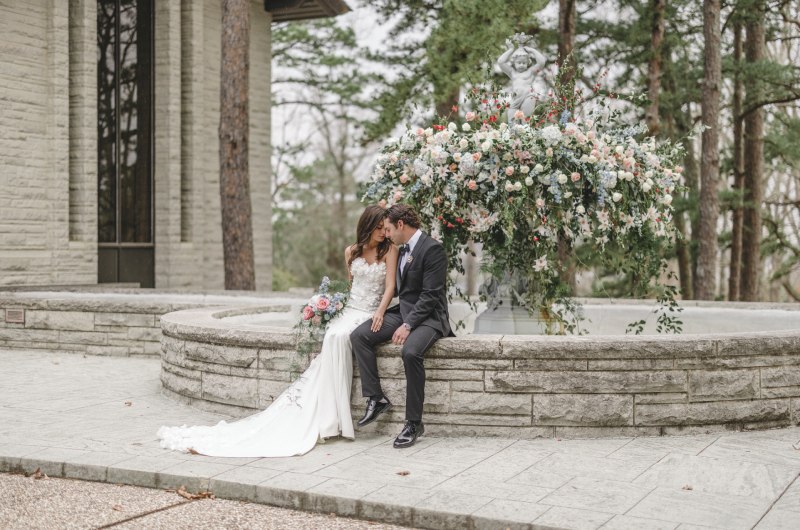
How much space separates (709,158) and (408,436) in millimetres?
14781

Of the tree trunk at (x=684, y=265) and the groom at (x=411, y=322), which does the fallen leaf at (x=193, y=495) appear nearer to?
the groom at (x=411, y=322)

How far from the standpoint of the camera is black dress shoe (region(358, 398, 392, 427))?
6.98m

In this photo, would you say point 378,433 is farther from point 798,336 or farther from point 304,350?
point 798,336

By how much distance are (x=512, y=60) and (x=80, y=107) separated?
9501 mm

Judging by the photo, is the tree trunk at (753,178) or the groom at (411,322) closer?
the groom at (411,322)

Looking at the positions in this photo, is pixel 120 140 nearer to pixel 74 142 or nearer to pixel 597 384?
pixel 74 142

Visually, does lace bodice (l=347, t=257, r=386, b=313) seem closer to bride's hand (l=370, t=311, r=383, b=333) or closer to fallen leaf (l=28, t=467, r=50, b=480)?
bride's hand (l=370, t=311, r=383, b=333)

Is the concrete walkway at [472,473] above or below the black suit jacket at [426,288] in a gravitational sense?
below

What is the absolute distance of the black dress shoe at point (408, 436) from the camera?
6.68m

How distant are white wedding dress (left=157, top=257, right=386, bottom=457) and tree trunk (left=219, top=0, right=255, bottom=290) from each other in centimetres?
928

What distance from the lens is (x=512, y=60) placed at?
9.20 m

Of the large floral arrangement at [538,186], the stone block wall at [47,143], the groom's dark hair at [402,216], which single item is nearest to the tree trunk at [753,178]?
the large floral arrangement at [538,186]

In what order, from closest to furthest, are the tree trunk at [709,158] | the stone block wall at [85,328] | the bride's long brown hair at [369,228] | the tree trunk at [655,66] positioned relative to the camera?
the bride's long brown hair at [369,228]
the stone block wall at [85,328]
the tree trunk at [709,158]
the tree trunk at [655,66]

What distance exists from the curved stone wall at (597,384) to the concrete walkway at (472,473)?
0.48 feet
